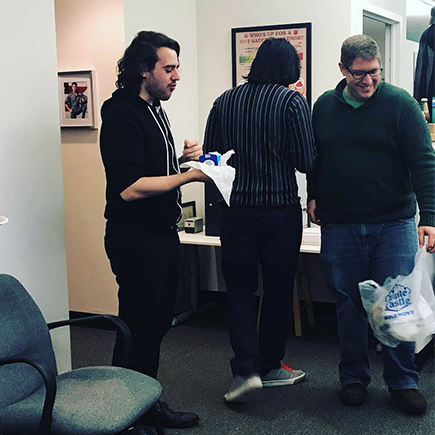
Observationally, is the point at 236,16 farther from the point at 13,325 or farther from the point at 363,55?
the point at 13,325

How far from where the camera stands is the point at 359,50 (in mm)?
2629

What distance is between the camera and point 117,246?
2428 mm

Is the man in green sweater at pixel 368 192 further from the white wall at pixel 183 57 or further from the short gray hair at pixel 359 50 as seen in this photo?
the white wall at pixel 183 57

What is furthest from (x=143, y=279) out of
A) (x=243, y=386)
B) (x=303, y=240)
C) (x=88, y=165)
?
(x=88, y=165)

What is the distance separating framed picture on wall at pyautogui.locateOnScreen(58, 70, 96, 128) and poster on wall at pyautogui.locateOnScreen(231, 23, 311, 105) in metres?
0.93

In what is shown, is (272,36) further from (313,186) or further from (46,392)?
(46,392)

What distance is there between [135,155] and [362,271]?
1.12 m

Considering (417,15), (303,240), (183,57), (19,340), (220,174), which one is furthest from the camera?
(417,15)

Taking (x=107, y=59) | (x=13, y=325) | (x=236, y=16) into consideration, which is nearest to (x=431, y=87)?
(x=236, y=16)

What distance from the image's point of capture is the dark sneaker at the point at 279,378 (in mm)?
3078

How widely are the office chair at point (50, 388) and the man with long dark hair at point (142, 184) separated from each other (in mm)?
Answer: 222

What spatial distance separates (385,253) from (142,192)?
1.07m

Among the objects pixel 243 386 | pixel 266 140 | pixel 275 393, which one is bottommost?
pixel 275 393

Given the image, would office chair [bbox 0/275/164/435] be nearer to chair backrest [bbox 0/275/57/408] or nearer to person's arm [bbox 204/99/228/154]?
chair backrest [bbox 0/275/57/408]
